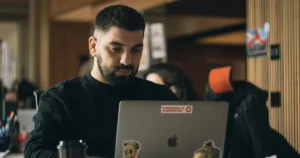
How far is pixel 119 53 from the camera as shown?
264cm

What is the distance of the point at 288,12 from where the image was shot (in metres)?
4.56

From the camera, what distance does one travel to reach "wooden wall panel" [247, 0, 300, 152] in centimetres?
450

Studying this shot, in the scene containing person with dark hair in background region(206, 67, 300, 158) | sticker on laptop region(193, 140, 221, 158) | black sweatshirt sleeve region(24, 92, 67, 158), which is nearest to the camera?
sticker on laptop region(193, 140, 221, 158)

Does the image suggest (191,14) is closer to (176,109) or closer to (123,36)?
(123,36)

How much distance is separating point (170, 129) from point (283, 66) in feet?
8.23

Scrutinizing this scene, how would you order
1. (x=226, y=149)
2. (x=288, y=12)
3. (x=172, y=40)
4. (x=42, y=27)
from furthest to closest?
(x=172, y=40), (x=42, y=27), (x=288, y=12), (x=226, y=149)

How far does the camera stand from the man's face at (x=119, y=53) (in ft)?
8.59

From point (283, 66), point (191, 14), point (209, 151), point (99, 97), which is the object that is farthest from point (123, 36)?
point (191, 14)

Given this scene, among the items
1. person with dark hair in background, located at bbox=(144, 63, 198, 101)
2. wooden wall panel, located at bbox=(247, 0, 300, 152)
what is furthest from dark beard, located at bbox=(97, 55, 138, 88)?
wooden wall panel, located at bbox=(247, 0, 300, 152)

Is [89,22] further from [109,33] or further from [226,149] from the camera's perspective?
[109,33]

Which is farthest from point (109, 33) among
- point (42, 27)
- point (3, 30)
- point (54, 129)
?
point (3, 30)

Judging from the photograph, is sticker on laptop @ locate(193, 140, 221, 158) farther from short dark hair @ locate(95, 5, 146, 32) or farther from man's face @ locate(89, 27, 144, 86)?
short dark hair @ locate(95, 5, 146, 32)

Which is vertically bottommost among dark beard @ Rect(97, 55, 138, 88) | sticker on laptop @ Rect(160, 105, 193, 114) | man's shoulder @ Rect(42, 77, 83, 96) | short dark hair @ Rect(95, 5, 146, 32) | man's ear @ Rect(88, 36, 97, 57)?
sticker on laptop @ Rect(160, 105, 193, 114)

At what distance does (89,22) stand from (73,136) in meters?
9.68
